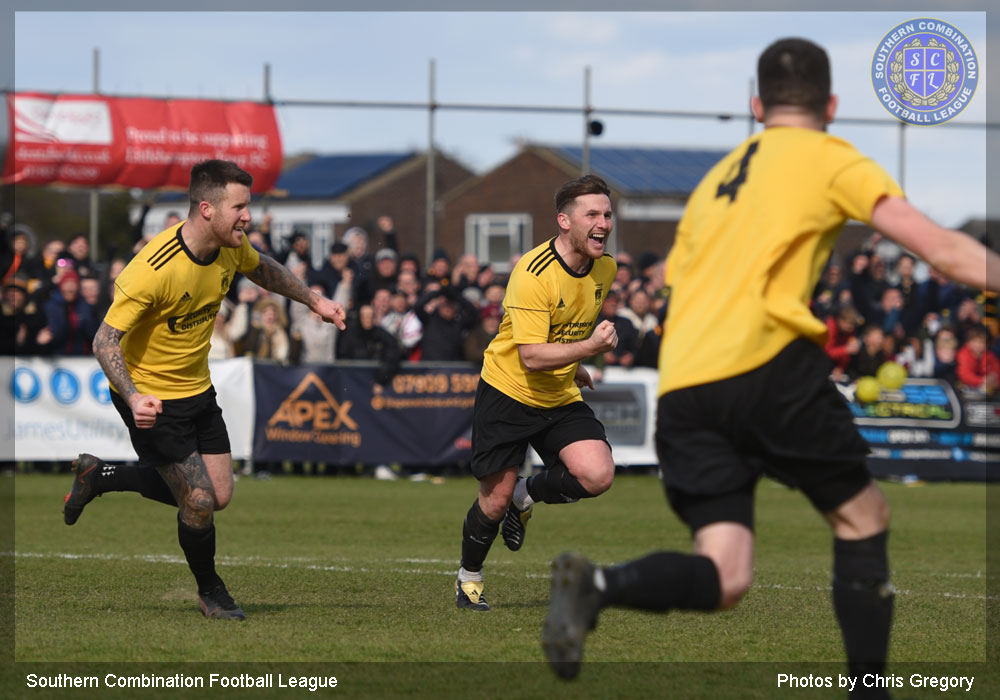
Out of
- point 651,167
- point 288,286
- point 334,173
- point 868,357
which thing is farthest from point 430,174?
point 334,173

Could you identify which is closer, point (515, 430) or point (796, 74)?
point (796, 74)

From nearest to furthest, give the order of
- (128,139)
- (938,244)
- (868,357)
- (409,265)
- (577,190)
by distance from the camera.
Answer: (938,244) < (577,190) < (409,265) < (868,357) < (128,139)

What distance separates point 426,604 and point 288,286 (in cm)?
194

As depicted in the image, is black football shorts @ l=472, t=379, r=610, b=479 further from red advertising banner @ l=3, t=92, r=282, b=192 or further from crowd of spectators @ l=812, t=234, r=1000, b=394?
red advertising banner @ l=3, t=92, r=282, b=192

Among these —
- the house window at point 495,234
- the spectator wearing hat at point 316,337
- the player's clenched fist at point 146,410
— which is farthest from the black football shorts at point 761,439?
the house window at point 495,234

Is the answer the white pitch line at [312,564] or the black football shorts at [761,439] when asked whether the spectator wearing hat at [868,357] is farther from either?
the black football shorts at [761,439]

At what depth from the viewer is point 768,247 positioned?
13.7 ft

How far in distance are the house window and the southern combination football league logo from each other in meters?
39.4

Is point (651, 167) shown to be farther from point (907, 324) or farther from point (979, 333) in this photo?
point (979, 333)

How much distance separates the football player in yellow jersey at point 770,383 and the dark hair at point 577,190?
2.50 m

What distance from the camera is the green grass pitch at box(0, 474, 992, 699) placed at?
5.49m

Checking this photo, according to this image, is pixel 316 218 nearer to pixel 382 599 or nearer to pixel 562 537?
pixel 562 537

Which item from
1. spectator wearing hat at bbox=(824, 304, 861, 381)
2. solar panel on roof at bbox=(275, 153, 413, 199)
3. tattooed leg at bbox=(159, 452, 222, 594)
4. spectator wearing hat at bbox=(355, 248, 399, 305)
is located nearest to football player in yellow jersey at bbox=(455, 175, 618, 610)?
tattooed leg at bbox=(159, 452, 222, 594)

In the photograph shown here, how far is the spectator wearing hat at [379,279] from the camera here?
647 inches
